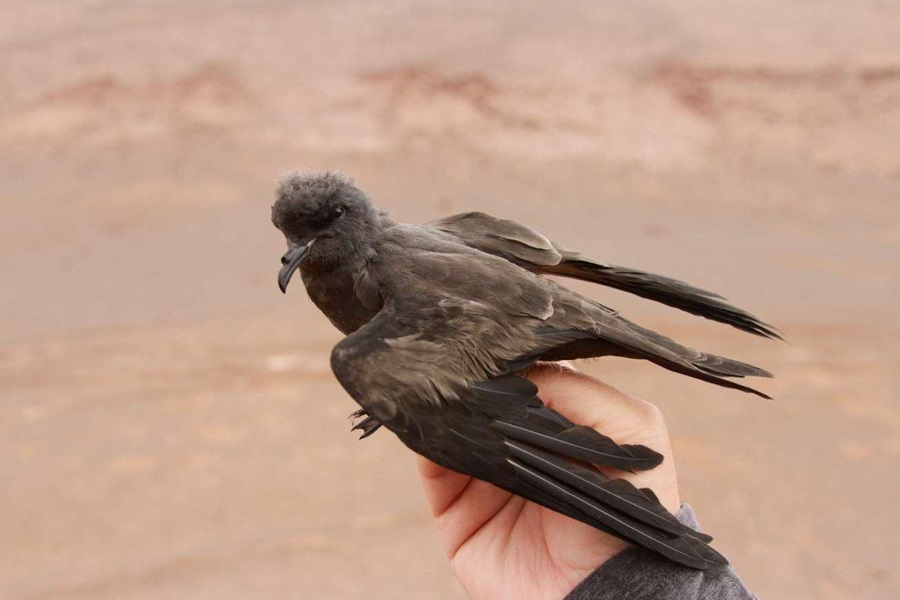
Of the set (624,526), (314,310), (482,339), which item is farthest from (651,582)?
(314,310)

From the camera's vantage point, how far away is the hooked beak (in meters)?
2.97

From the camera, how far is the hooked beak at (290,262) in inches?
117

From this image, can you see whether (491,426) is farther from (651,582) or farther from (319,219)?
(319,219)

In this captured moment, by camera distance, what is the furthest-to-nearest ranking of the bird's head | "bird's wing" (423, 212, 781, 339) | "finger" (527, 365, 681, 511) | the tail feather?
"bird's wing" (423, 212, 781, 339)
the bird's head
"finger" (527, 365, 681, 511)
the tail feather

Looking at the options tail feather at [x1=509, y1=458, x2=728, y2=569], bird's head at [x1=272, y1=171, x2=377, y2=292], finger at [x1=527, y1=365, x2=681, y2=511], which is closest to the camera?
tail feather at [x1=509, y1=458, x2=728, y2=569]

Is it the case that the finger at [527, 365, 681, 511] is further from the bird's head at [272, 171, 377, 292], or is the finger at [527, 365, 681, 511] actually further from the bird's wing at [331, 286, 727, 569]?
the bird's head at [272, 171, 377, 292]

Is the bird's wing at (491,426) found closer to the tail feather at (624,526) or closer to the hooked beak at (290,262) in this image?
the tail feather at (624,526)

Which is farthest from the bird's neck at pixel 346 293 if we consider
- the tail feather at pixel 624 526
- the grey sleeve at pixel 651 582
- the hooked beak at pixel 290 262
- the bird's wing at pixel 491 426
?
the grey sleeve at pixel 651 582

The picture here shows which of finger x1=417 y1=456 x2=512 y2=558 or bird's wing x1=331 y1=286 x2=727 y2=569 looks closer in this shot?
bird's wing x1=331 y1=286 x2=727 y2=569

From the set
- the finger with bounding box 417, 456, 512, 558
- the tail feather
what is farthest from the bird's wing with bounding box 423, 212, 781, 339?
the tail feather

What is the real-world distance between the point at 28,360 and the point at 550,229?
6054 millimetres

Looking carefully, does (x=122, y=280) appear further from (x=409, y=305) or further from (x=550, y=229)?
(x=409, y=305)

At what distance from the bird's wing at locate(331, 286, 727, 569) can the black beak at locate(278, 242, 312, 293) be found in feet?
1.02

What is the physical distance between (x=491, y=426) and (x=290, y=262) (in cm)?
85
